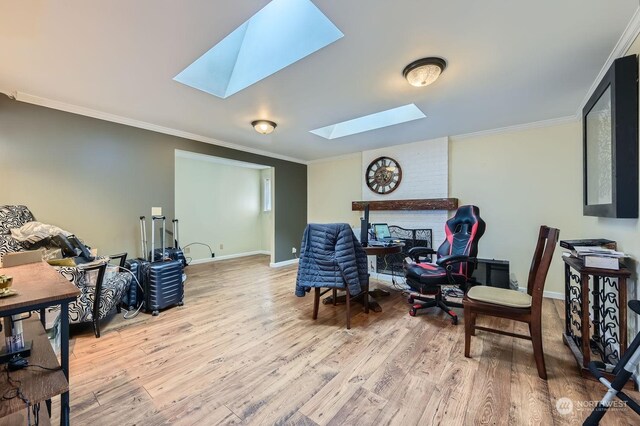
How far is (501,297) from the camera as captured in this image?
75.0 inches

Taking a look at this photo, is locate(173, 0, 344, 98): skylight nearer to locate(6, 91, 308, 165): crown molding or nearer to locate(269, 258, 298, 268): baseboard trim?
locate(6, 91, 308, 165): crown molding

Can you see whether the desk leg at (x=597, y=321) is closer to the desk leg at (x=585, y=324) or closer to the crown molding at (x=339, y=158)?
the desk leg at (x=585, y=324)

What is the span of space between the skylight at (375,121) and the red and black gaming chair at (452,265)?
4.50 feet

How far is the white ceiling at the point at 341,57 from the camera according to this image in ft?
4.99

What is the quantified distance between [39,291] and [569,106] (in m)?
4.65

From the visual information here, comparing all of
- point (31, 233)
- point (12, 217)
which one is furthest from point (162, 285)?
point (12, 217)

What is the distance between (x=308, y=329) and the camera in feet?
8.11

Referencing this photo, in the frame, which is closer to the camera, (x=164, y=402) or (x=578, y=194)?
(x=164, y=402)

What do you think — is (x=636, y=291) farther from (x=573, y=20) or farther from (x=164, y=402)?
(x=164, y=402)

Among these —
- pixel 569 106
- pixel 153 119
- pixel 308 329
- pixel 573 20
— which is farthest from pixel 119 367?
pixel 569 106

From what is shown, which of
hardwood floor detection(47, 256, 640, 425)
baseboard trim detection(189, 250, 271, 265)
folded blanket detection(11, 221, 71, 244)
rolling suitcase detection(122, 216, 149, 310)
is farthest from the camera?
baseboard trim detection(189, 250, 271, 265)

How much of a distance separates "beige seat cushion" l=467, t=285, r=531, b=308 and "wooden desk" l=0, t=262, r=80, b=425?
7.89 feet

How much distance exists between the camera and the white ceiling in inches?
59.9

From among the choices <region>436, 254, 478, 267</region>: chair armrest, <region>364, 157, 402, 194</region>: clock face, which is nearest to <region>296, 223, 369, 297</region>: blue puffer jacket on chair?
<region>436, 254, 478, 267</region>: chair armrest
